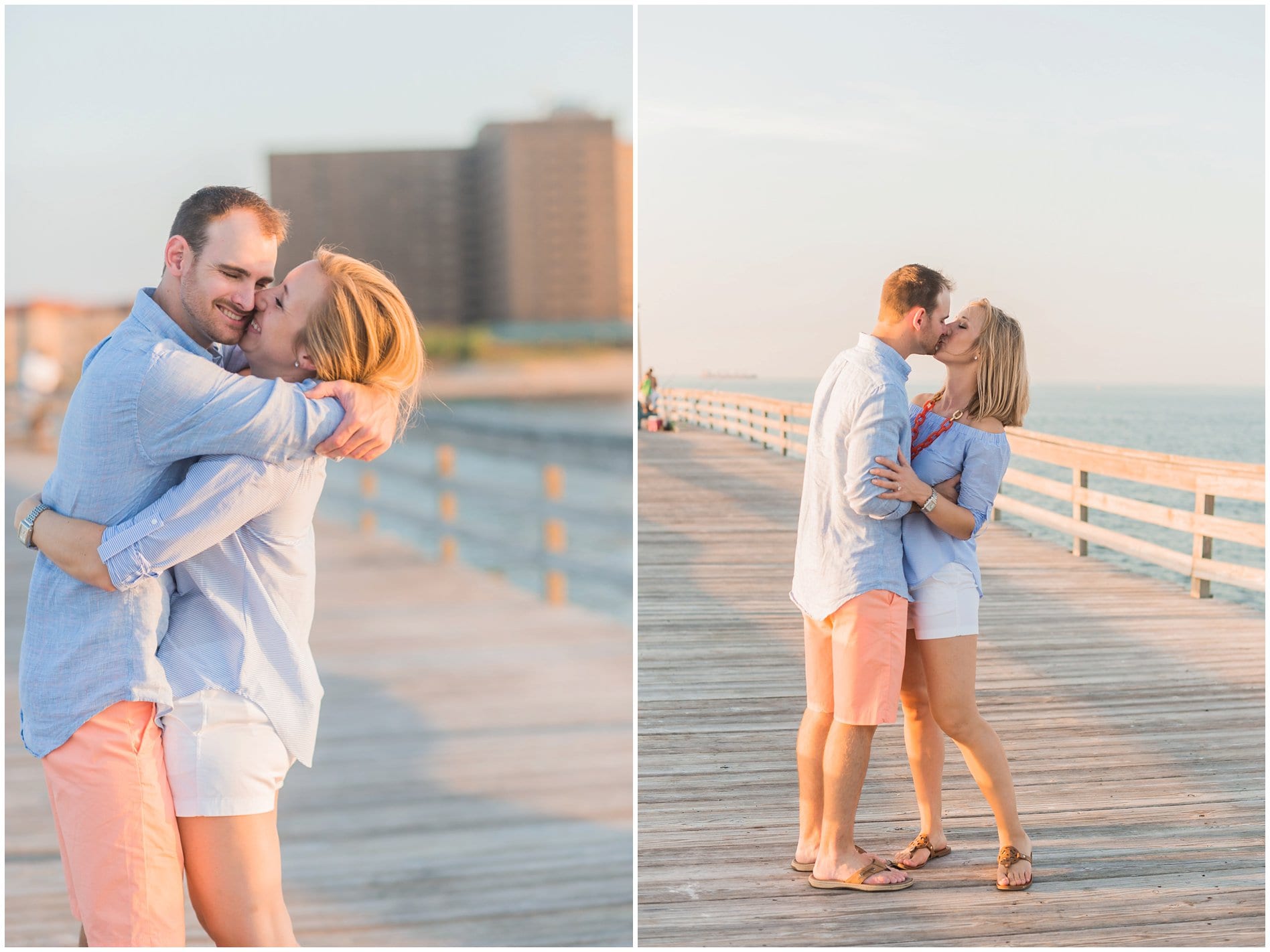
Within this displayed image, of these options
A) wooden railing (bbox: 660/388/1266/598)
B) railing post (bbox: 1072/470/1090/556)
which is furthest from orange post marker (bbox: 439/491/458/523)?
railing post (bbox: 1072/470/1090/556)

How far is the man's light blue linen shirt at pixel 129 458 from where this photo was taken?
4.37 ft

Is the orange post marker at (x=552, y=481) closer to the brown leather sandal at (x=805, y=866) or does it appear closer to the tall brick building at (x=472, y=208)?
the brown leather sandal at (x=805, y=866)

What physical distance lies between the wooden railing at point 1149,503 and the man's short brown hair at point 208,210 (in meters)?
3.85

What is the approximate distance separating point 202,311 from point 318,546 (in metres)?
7.30

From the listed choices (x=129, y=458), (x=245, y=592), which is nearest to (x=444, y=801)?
(x=245, y=592)

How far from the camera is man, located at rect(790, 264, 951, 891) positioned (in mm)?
1905

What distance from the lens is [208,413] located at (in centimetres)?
133

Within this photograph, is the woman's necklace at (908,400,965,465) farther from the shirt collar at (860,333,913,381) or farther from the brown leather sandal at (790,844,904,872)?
the brown leather sandal at (790,844,904,872)

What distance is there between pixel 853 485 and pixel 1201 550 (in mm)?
3905

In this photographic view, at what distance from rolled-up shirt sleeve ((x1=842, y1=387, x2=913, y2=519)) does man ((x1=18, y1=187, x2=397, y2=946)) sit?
825 millimetres

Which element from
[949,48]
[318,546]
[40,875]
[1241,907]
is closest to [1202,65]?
[949,48]

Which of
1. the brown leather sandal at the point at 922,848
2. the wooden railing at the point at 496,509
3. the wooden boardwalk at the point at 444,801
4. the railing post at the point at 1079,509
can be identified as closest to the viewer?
the brown leather sandal at the point at 922,848

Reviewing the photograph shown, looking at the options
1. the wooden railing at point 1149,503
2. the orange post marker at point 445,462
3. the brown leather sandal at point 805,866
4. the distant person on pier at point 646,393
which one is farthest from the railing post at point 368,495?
the brown leather sandal at point 805,866

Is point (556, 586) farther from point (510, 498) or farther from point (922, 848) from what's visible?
point (922, 848)
